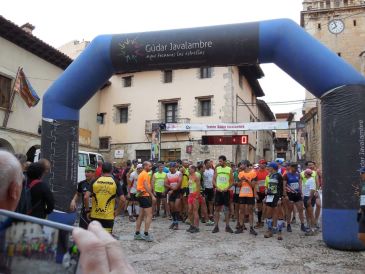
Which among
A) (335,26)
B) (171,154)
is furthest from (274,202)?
(335,26)

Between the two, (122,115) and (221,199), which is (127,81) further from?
(221,199)

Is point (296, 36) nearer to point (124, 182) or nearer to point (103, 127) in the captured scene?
point (124, 182)

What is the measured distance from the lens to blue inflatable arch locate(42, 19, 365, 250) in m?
7.49

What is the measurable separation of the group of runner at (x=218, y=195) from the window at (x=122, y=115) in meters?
17.7

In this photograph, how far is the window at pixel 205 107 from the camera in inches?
1086

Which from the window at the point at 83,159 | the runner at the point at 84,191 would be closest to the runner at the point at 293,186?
the runner at the point at 84,191

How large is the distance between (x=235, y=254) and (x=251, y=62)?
154 inches

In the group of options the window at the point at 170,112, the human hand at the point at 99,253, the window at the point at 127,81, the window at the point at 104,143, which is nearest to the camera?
the human hand at the point at 99,253

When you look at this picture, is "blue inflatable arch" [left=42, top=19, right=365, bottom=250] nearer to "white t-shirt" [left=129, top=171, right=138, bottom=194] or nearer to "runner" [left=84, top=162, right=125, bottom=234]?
"runner" [left=84, top=162, right=125, bottom=234]

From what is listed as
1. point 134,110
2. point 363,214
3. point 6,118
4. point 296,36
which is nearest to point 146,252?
point 363,214

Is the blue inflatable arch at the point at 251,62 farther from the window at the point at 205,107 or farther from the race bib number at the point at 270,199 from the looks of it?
the window at the point at 205,107

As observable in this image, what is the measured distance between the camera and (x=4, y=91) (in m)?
19.5

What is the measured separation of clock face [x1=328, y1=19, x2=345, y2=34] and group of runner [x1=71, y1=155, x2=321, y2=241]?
30439mm

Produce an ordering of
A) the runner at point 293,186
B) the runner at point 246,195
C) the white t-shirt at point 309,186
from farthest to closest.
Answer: the white t-shirt at point 309,186
the runner at point 246,195
the runner at point 293,186
